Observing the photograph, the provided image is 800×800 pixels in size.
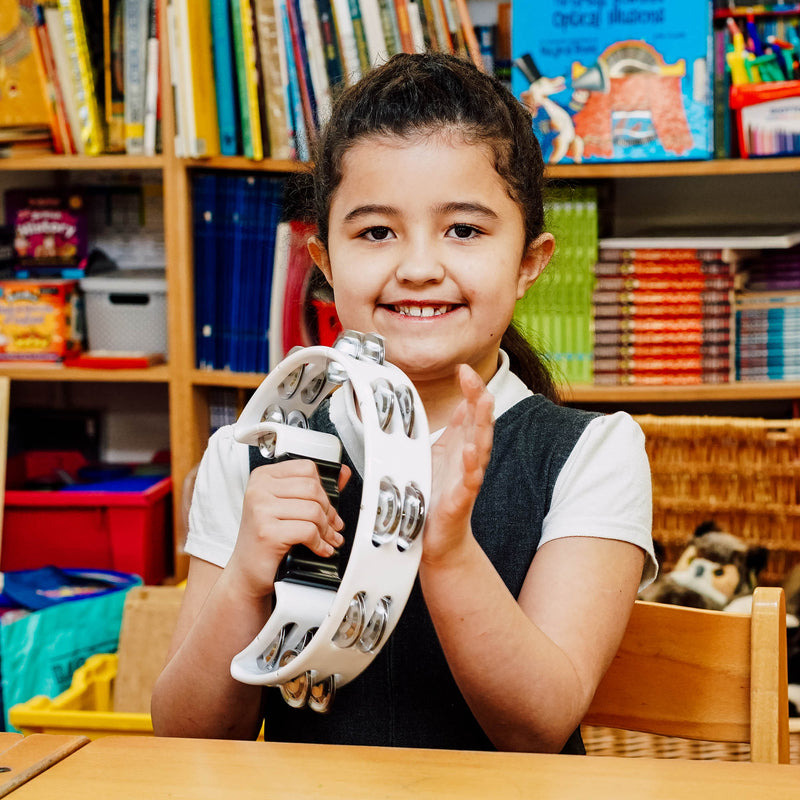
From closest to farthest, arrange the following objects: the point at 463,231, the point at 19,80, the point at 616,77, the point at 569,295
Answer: the point at 463,231, the point at 616,77, the point at 569,295, the point at 19,80

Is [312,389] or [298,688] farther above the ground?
[312,389]

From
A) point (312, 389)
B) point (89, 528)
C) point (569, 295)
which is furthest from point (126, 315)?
A: point (312, 389)

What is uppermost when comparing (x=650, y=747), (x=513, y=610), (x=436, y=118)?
(x=436, y=118)

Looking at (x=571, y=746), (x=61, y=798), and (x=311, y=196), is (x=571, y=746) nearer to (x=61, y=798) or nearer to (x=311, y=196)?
(x=61, y=798)

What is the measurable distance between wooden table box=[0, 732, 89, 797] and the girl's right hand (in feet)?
0.53

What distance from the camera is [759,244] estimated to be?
1.72 meters

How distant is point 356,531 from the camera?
0.60 metres

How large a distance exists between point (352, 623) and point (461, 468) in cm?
11

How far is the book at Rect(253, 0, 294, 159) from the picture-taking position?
1.73 m

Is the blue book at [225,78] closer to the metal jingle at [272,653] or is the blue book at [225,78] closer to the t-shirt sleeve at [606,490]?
the t-shirt sleeve at [606,490]

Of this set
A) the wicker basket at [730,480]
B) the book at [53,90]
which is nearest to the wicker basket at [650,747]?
the wicker basket at [730,480]

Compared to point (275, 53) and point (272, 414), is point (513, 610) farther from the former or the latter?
point (275, 53)

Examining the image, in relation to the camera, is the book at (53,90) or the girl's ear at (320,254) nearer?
the girl's ear at (320,254)

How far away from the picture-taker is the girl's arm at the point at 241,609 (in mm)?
675
